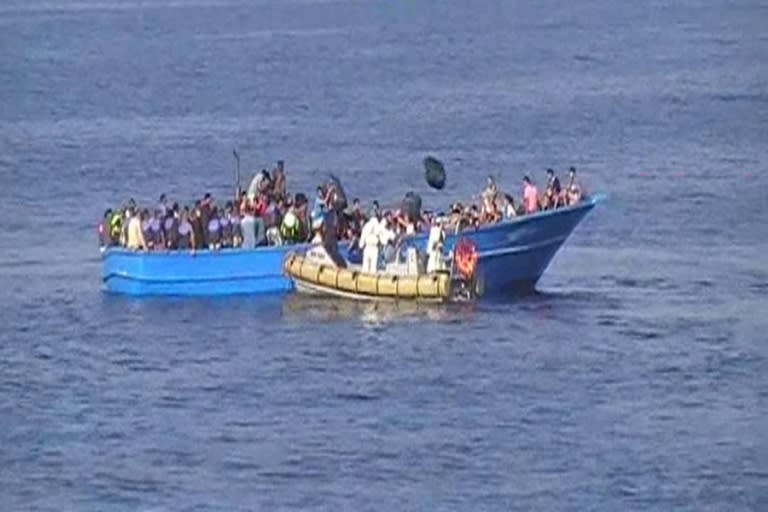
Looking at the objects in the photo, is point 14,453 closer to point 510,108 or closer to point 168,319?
point 168,319

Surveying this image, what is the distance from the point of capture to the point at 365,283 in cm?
6475

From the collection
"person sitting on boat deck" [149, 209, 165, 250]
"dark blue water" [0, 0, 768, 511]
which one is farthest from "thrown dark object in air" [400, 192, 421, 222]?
"person sitting on boat deck" [149, 209, 165, 250]

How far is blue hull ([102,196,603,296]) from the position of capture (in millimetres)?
66000

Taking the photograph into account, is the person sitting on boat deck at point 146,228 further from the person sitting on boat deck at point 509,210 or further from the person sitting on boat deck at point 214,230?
the person sitting on boat deck at point 509,210

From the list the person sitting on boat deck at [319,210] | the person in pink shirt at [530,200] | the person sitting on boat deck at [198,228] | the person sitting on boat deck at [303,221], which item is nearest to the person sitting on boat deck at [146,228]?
the person sitting on boat deck at [198,228]

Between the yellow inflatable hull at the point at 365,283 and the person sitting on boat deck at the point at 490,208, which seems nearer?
the yellow inflatable hull at the point at 365,283

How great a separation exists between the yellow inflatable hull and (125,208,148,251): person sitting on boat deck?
355 centimetres

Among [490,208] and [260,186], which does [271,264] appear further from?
[490,208]

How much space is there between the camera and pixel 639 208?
8262cm

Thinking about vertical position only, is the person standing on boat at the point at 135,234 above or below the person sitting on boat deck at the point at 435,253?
above

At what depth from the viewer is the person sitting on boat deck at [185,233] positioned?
6638cm

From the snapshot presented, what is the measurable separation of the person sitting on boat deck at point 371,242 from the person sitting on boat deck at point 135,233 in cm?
509

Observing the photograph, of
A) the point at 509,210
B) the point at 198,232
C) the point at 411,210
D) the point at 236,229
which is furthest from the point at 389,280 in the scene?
the point at 198,232

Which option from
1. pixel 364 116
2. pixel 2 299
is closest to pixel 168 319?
pixel 2 299
